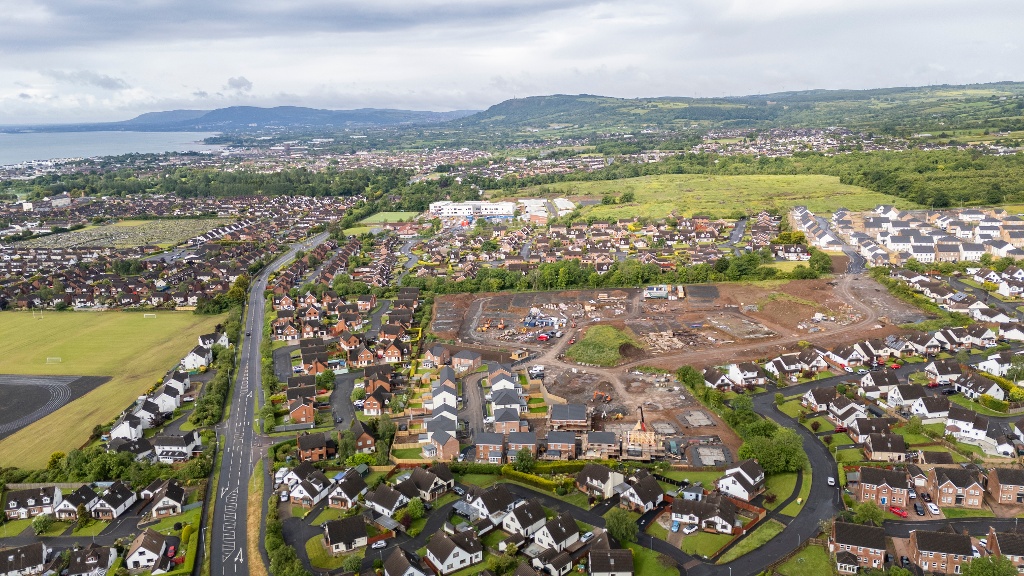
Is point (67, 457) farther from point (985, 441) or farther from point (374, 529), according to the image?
point (985, 441)

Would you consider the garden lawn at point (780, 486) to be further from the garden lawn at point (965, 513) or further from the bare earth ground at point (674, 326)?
the garden lawn at point (965, 513)

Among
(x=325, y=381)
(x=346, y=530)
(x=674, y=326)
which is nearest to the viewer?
(x=346, y=530)

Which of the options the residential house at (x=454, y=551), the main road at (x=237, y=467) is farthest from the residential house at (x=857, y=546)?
the main road at (x=237, y=467)

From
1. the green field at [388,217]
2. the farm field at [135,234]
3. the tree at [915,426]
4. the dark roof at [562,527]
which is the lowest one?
the tree at [915,426]

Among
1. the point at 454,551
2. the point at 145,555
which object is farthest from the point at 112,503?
the point at 454,551

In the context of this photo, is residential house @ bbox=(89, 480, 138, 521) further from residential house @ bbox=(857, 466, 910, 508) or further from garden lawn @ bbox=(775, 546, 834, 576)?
residential house @ bbox=(857, 466, 910, 508)

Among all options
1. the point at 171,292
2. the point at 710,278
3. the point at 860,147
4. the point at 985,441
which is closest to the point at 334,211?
the point at 171,292

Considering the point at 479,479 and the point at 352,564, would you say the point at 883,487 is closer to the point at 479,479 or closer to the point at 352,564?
the point at 479,479
